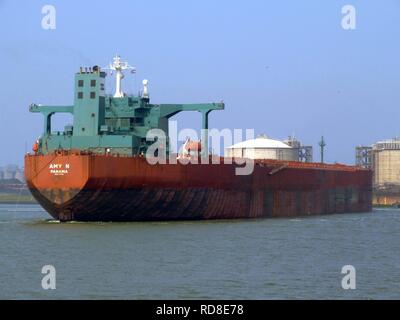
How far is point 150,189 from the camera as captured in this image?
32.2m

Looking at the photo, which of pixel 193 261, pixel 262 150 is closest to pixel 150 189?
pixel 193 261

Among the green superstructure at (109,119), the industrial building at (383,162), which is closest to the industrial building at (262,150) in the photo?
the industrial building at (383,162)

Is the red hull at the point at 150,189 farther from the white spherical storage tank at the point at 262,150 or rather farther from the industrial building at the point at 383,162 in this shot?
the industrial building at the point at 383,162

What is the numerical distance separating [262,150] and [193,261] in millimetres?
48429

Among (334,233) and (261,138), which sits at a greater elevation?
(261,138)

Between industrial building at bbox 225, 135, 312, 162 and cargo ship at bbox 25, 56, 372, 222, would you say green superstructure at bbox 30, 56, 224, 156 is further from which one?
industrial building at bbox 225, 135, 312, 162

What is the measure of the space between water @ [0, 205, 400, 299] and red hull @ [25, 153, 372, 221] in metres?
1.02

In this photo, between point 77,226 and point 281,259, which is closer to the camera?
point 281,259

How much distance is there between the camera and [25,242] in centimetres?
2495

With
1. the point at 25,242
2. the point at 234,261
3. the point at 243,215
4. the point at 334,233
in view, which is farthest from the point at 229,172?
the point at 234,261

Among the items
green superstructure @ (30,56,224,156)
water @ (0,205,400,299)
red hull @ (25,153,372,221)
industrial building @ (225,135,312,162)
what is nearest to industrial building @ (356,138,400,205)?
industrial building @ (225,135,312,162)

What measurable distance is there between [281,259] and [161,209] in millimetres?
12218
